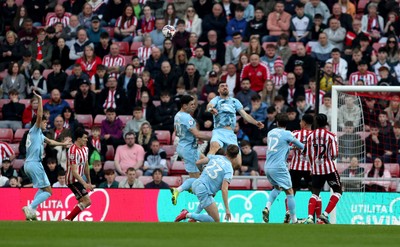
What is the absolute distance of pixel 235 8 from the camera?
96.6ft

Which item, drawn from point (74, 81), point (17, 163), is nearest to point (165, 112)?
point (74, 81)

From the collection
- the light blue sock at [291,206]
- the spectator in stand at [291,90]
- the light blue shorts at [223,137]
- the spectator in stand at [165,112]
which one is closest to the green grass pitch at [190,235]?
the light blue sock at [291,206]

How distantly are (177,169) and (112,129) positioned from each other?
6.71ft

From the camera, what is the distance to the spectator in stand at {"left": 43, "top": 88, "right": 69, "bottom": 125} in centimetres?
2711

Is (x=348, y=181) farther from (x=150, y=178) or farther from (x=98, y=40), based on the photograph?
(x=98, y=40)

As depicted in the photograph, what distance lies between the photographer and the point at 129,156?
2556 cm

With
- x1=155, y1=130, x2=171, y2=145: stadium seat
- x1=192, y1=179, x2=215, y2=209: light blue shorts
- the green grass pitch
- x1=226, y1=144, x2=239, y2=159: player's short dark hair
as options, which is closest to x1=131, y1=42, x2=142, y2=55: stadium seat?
x1=155, y1=130, x2=171, y2=145: stadium seat

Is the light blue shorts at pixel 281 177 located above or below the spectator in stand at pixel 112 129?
below

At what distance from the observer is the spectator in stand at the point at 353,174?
2333 centimetres

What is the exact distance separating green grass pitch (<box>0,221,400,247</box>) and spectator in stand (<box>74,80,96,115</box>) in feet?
33.9

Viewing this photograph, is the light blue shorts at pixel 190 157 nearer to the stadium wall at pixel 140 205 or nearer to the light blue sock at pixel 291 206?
the light blue sock at pixel 291 206

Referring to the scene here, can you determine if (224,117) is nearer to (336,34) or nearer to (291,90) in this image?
(291,90)

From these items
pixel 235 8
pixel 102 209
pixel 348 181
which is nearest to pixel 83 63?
pixel 235 8

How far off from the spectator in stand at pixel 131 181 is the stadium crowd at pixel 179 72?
0.02 m
